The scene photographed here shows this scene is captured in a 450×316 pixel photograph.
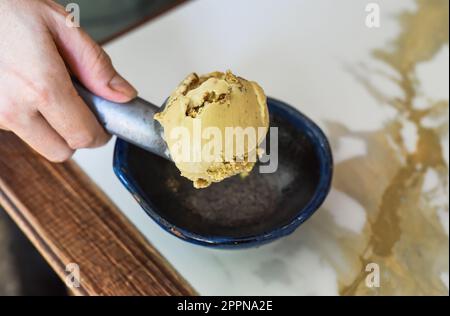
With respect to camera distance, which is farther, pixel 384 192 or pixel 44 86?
pixel 384 192

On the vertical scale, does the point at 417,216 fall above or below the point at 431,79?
below

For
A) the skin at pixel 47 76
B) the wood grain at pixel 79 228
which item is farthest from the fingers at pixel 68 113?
the wood grain at pixel 79 228

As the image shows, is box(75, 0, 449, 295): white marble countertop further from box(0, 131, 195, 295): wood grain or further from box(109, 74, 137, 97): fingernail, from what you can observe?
box(109, 74, 137, 97): fingernail

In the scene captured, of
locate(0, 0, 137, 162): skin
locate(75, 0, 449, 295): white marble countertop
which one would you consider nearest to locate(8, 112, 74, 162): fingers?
locate(0, 0, 137, 162): skin

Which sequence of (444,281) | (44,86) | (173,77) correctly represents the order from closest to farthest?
1. (44,86)
2. (444,281)
3. (173,77)

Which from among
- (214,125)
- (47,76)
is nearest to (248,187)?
(214,125)
